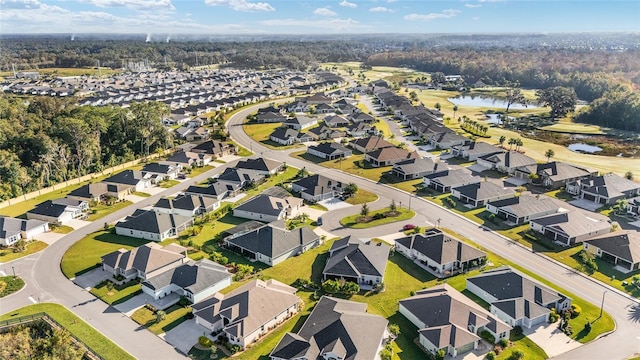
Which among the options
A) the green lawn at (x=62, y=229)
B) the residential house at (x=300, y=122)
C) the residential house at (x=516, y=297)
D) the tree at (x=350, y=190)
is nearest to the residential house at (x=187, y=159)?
the green lawn at (x=62, y=229)

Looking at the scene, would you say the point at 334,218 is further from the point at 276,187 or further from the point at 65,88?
the point at 65,88

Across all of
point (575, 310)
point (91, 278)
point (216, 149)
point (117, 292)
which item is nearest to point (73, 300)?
point (117, 292)

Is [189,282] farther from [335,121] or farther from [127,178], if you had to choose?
[335,121]

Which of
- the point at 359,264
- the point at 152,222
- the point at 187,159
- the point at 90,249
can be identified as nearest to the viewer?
the point at 359,264

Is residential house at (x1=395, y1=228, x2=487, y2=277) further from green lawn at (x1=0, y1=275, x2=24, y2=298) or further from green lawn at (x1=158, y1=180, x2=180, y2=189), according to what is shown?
green lawn at (x1=158, y1=180, x2=180, y2=189)

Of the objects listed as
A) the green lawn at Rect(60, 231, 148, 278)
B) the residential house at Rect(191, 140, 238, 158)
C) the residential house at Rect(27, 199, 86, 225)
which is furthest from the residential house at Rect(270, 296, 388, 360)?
the residential house at Rect(191, 140, 238, 158)
